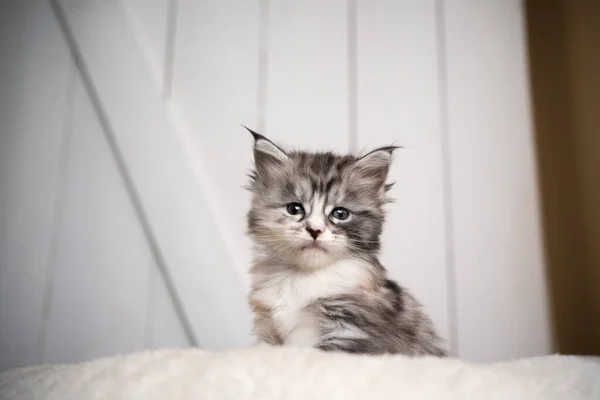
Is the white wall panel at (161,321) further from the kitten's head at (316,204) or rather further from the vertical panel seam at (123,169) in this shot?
the kitten's head at (316,204)

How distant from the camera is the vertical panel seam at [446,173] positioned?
1.17 meters

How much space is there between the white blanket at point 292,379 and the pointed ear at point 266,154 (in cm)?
48

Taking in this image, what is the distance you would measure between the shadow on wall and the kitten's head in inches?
17.1

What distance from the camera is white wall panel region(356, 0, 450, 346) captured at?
1186 mm

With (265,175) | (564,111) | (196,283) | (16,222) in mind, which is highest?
(564,111)

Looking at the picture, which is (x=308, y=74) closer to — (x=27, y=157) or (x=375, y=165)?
(x=375, y=165)

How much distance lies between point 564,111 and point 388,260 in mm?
543

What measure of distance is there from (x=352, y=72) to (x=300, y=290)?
1.91ft

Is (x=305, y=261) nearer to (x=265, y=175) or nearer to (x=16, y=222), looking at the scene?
(x=265, y=175)

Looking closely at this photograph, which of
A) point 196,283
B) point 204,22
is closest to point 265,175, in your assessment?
point 196,283

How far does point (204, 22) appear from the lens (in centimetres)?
127

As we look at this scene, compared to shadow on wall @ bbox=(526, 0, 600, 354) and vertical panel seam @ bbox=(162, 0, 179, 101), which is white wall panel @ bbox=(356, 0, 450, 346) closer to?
shadow on wall @ bbox=(526, 0, 600, 354)

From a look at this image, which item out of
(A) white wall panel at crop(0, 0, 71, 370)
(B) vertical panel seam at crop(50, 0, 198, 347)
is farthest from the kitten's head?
(A) white wall panel at crop(0, 0, 71, 370)

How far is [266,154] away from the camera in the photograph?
3.62 ft
